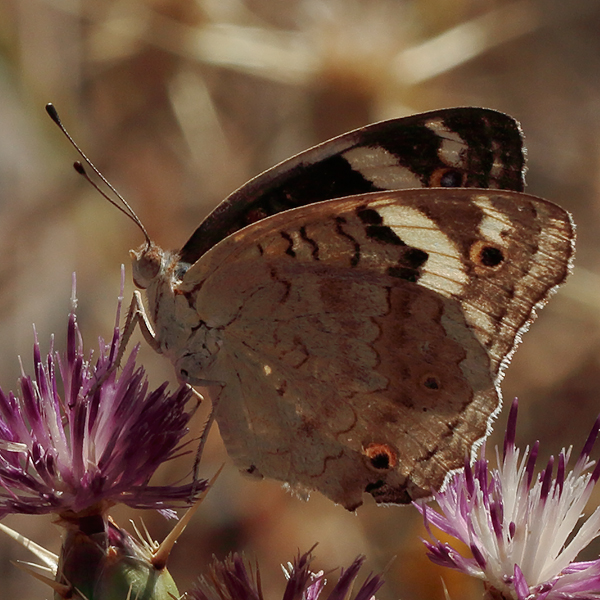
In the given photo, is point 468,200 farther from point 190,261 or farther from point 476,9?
A: point 476,9

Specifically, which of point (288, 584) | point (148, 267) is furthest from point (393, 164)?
point (288, 584)

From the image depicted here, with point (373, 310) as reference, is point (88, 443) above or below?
below

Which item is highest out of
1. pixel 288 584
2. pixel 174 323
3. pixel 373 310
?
pixel 373 310

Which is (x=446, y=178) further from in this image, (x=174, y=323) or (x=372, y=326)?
(x=174, y=323)

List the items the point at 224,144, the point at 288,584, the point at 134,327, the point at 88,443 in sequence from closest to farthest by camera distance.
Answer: the point at 288,584 → the point at 88,443 → the point at 134,327 → the point at 224,144

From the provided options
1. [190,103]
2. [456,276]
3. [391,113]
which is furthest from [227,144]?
[456,276]
